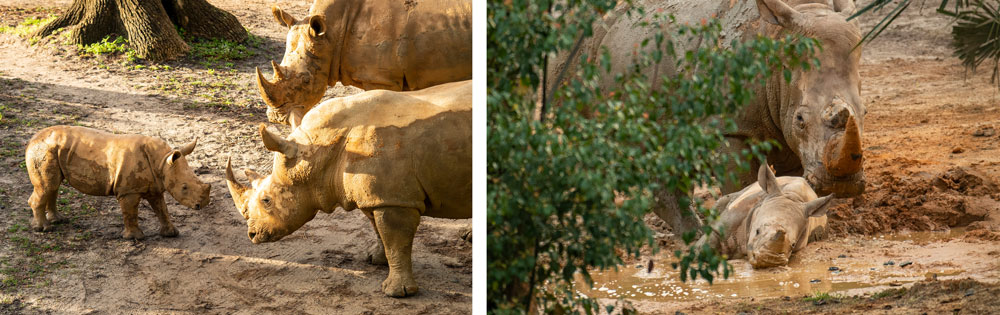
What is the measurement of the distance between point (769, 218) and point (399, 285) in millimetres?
1484

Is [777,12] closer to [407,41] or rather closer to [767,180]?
[767,180]

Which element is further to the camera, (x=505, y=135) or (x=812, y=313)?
(x=812, y=313)

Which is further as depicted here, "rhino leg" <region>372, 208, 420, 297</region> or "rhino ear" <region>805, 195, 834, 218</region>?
"rhino leg" <region>372, 208, 420, 297</region>

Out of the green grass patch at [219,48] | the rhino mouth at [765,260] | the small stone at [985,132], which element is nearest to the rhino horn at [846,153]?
the rhino mouth at [765,260]

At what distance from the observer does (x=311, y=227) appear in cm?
466

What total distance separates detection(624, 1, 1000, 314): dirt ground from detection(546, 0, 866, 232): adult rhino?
28 centimetres

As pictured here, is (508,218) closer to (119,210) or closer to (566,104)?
(566,104)

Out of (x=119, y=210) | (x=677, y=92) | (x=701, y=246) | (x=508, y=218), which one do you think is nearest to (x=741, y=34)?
(x=677, y=92)

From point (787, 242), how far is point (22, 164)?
3056 millimetres

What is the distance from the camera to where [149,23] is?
4.80 m

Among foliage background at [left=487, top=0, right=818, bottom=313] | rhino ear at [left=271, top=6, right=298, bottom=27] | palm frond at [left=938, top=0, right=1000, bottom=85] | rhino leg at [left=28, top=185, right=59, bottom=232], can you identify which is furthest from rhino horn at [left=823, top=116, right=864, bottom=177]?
rhino leg at [left=28, top=185, right=59, bottom=232]

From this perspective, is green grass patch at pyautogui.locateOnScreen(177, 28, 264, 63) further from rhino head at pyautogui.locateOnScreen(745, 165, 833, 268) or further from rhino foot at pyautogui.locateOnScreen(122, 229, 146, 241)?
rhino head at pyautogui.locateOnScreen(745, 165, 833, 268)

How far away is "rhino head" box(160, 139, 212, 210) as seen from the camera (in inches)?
167

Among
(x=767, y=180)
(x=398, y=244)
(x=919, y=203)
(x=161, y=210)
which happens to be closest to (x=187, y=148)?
(x=161, y=210)
